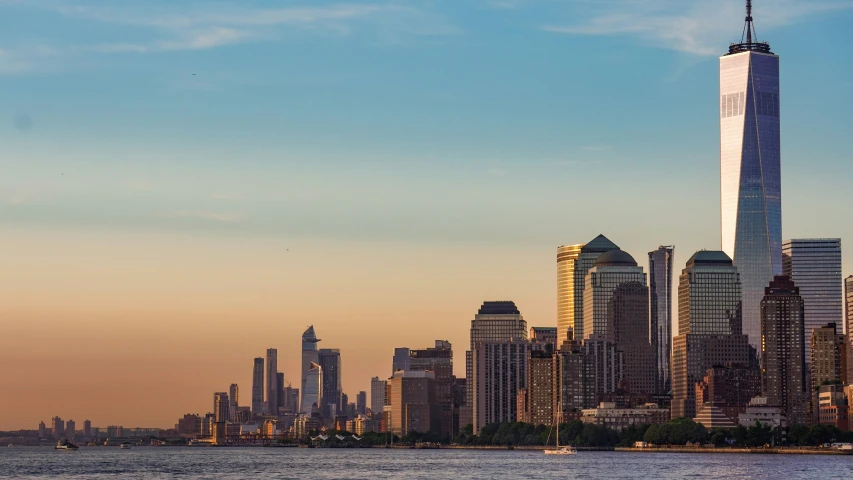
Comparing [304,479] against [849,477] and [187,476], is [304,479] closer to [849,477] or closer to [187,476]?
[187,476]

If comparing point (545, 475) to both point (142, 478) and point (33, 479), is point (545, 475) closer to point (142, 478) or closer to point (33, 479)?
point (142, 478)

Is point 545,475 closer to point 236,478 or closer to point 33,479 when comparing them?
point 236,478

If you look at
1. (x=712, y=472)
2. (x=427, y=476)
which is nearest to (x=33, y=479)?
(x=427, y=476)

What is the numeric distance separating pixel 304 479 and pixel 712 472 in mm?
51380

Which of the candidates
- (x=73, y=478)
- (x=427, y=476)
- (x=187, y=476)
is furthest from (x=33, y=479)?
(x=427, y=476)

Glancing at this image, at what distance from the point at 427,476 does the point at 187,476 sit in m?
30.5

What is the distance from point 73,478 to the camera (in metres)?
199

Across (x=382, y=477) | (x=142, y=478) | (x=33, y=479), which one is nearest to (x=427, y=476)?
(x=382, y=477)

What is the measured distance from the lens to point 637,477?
624 feet

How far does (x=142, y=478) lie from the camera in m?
198

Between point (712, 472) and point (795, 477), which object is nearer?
point (795, 477)

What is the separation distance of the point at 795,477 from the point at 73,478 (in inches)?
3476

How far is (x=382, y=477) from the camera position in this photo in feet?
634

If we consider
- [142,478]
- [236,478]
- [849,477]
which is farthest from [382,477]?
[849,477]
